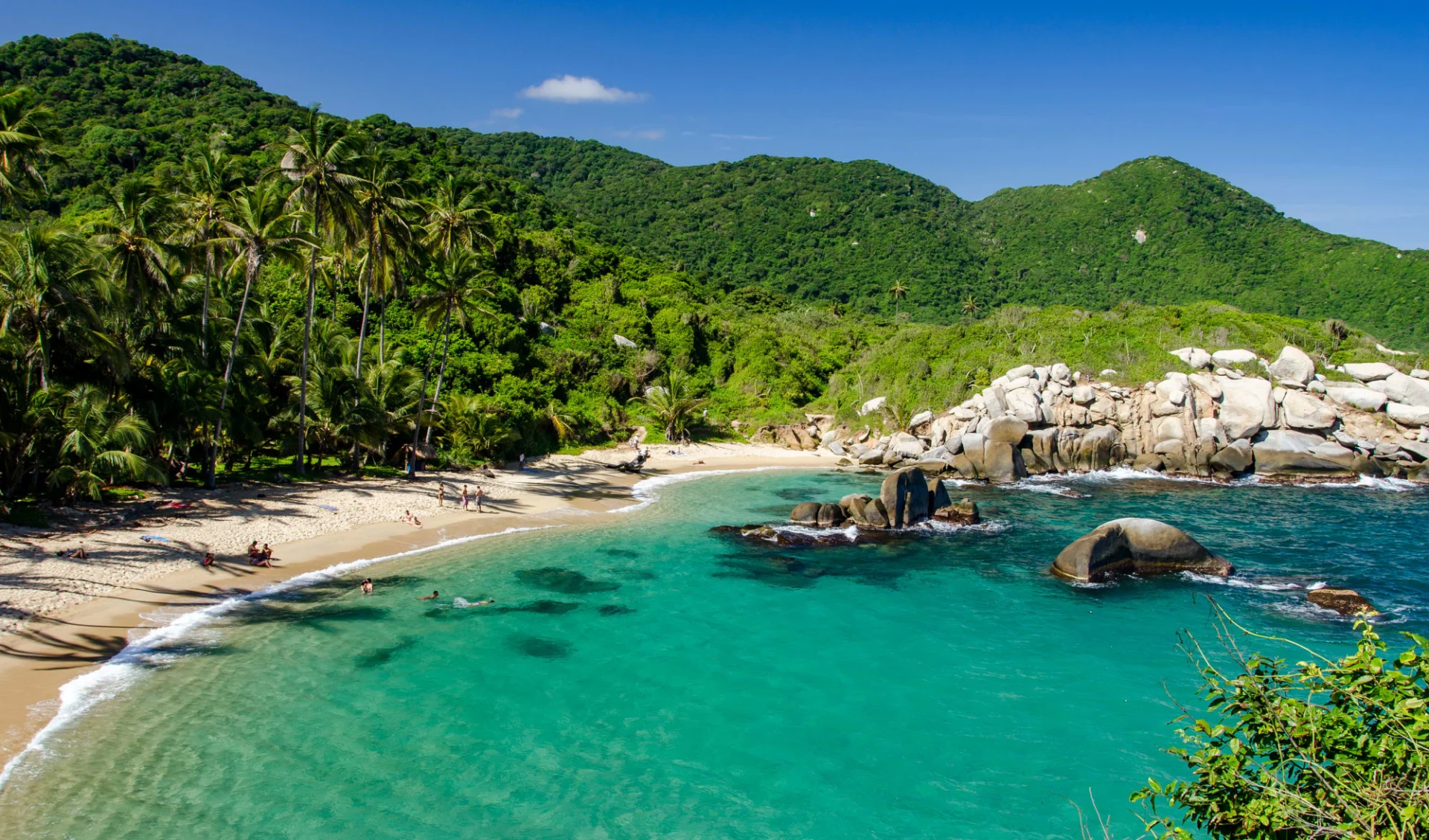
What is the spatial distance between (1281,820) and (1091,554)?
64.4 feet

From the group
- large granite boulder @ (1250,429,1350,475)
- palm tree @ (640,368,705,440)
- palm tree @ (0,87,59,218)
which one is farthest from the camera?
palm tree @ (640,368,705,440)

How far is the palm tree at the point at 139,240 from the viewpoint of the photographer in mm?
22234

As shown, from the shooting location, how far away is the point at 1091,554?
74.3ft

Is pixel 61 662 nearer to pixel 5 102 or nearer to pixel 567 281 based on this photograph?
pixel 5 102

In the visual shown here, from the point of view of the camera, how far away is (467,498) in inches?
1175

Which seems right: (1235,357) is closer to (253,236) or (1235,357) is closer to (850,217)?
(253,236)

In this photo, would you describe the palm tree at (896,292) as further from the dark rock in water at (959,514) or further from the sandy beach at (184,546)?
the sandy beach at (184,546)

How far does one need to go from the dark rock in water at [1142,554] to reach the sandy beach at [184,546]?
1773 centimetres

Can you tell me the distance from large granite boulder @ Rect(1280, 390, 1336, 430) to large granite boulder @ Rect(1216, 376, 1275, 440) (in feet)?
2.98

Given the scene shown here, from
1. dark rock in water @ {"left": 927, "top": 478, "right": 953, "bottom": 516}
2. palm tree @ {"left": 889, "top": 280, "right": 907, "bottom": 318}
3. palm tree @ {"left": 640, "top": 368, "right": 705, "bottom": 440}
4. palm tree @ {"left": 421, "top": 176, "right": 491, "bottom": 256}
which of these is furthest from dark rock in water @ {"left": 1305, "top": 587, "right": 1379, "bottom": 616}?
palm tree @ {"left": 889, "top": 280, "right": 907, "bottom": 318}

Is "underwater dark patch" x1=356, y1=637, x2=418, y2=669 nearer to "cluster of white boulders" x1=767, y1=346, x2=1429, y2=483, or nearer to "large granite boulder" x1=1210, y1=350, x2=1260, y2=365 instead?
"cluster of white boulders" x1=767, y1=346, x2=1429, y2=483

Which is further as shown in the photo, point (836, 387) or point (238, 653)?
point (836, 387)

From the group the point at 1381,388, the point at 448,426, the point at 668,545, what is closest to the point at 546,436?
the point at 448,426

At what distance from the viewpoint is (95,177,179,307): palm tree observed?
22.2 m
